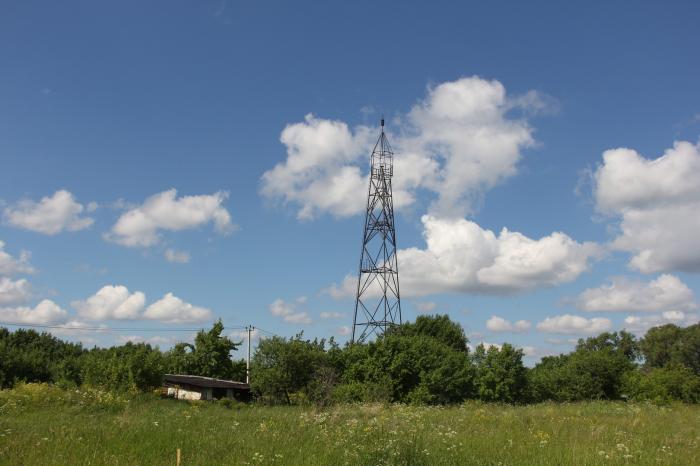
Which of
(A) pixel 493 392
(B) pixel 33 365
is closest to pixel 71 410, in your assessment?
(A) pixel 493 392

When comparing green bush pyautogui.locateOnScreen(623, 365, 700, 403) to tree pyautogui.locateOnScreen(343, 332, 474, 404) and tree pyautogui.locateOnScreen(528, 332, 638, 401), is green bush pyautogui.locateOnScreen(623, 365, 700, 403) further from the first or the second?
tree pyautogui.locateOnScreen(343, 332, 474, 404)

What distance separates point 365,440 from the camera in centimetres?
1191

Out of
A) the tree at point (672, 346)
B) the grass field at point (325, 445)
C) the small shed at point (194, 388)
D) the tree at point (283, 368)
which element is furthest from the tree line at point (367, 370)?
the tree at point (672, 346)

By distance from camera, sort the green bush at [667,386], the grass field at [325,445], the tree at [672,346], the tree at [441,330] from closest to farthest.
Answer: the grass field at [325,445] → the green bush at [667,386] → the tree at [441,330] → the tree at [672,346]

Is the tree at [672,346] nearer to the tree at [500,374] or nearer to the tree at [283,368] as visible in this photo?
the tree at [500,374]

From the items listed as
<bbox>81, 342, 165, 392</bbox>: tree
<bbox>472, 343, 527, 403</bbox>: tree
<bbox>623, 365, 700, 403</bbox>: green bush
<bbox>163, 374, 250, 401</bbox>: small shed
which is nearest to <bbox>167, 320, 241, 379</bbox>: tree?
<bbox>163, 374, 250, 401</bbox>: small shed

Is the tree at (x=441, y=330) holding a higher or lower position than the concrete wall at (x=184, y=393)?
higher

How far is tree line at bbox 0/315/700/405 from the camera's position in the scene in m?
38.8

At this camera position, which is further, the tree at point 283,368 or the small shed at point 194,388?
the small shed at point 194,388

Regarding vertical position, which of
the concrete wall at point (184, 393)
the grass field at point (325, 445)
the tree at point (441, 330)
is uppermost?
the tree at point (441, 330)

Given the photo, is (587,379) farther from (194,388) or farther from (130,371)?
(130,371)

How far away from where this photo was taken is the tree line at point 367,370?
38812 mm

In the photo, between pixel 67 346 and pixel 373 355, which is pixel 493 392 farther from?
pixel 67 346

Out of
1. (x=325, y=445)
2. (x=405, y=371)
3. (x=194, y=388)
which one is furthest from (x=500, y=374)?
(x=325, y=445)
